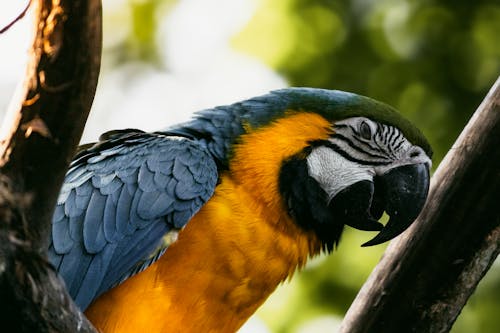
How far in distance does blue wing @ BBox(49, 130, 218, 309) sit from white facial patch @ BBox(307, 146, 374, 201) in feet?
1.61

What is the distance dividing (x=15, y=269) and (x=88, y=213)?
1.35 meters

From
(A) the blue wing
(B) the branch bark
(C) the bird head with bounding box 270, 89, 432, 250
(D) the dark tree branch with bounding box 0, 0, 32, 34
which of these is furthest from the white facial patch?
(D) the dark tree branch with bounding box 0, 0, 32, 34

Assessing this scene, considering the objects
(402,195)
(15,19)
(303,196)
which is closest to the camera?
(15,19)

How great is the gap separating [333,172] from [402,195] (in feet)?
1.13

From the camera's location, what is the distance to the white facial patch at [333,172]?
3.81 meters

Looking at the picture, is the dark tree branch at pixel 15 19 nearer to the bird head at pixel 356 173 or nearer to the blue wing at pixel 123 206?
the blue wing at pixel 123 206

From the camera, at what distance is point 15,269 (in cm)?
215

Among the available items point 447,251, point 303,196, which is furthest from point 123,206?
point 447,251

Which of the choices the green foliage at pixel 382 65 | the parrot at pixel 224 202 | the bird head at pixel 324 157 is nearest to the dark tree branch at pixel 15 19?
the parrot at pixel 224 202

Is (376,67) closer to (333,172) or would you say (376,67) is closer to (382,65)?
(382,65)

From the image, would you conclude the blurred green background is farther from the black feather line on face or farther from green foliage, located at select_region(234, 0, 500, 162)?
the black feather line on face

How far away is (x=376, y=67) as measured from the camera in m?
5.89

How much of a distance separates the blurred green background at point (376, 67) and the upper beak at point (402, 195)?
1.83 metres

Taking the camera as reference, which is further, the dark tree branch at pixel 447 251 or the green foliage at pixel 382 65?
the green foliage at pixel 382 65
